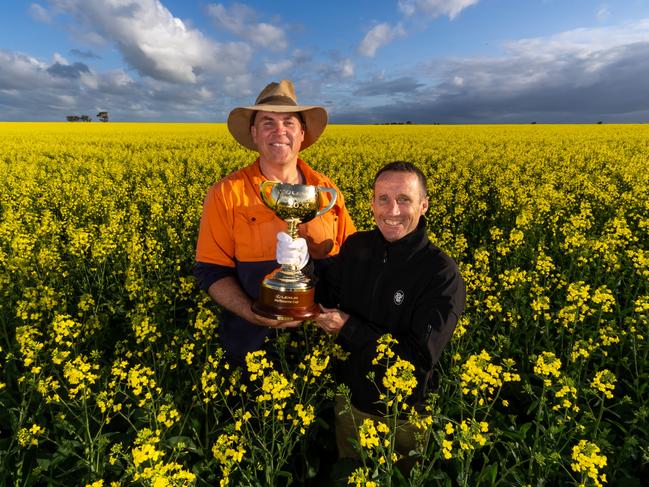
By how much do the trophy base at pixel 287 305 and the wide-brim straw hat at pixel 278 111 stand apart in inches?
51.8

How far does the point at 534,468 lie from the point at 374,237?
5.73ft

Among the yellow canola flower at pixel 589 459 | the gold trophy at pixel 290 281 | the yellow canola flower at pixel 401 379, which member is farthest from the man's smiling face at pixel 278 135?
the yellow canola flower at pixel 589 459

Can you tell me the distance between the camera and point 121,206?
9.60 metres

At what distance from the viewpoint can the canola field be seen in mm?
2066

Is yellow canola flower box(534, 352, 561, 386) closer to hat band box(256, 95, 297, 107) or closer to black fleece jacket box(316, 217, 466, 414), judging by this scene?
black fleece jacket box(316, 217, 466, 414)

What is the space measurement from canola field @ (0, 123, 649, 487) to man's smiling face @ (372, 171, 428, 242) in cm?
74

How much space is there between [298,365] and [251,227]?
1.14 metres

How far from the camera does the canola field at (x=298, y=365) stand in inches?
81.4

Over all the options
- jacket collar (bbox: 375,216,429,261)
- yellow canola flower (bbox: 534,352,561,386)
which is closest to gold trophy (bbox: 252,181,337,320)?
jacket collar (bbox: 375,216,429,261)

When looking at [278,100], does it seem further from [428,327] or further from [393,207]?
[428,327]

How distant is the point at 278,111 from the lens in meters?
2.81

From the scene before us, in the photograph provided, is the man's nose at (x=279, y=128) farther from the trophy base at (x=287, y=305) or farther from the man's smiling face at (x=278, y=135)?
the trophy base at (x=287, y=305)

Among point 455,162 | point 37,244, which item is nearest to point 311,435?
point 37,244

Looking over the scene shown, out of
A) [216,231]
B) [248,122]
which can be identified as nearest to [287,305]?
[216,231]
